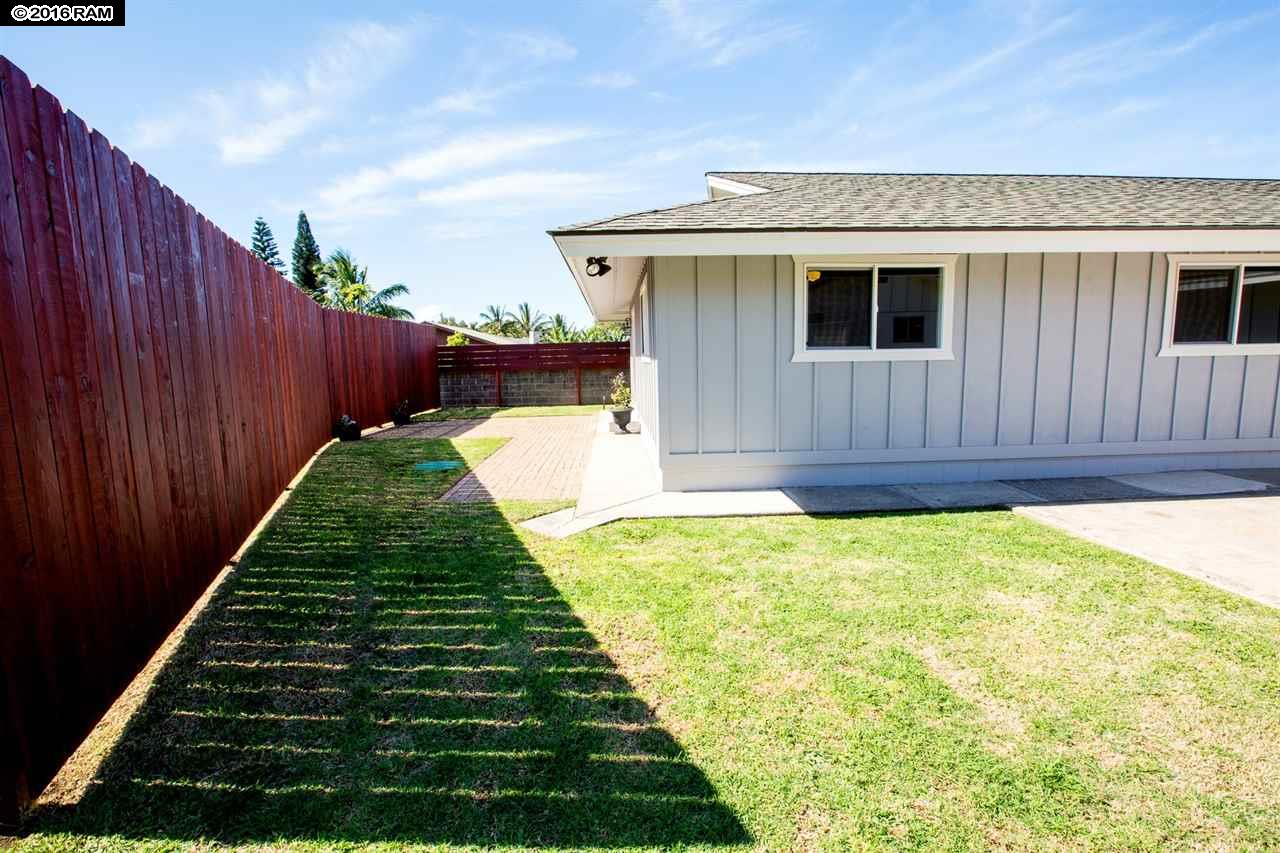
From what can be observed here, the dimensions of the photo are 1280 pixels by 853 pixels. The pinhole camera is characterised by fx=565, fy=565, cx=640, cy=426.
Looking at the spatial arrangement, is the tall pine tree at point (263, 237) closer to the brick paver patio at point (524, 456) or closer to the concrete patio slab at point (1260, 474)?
the brick paver patio at point (524, 456)

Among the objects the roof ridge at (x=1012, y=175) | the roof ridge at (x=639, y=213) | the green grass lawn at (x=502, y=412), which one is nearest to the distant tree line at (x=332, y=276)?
the green grass lawn at (x=502, y=412)

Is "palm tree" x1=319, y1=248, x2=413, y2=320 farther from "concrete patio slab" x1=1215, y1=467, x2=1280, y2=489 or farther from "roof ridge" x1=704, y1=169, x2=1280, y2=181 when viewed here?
"concrete patio slab" x1=1215, y1=467, x2=1280, y2=489

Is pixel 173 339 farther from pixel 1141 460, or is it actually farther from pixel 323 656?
pixel 1141 460

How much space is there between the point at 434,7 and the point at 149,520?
7636 mm

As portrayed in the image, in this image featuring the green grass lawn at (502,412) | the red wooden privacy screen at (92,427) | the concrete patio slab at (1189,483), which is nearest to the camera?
the red wooden privacy screen at (92,427)

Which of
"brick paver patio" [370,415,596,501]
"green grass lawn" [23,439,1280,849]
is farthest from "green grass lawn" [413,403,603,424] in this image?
"green grass lawn" [23,439,1280,849]

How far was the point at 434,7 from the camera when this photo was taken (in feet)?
24.5

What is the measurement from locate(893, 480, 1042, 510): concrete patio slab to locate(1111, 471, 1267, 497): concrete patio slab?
138 cm

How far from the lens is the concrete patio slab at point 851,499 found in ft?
17.8

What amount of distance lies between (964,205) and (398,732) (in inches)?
299

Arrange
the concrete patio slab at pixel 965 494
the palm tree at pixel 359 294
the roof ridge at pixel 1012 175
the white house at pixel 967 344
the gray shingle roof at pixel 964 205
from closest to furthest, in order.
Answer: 1. the concrete patio slab at pixel 965 494
2. the gray shingle roof at pixel 964 205
3. the white house at pixel 967 344
4. the roof ridge at pixel 1012 175
5. the palm tree at pixel 359 294

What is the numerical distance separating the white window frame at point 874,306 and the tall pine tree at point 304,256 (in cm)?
4057

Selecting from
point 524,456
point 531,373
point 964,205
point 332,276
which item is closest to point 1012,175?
point 964,205

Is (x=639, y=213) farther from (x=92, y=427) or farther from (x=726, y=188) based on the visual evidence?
(x=92, y=427)
